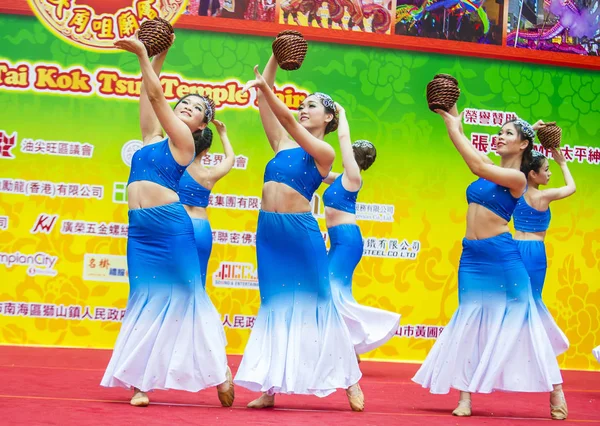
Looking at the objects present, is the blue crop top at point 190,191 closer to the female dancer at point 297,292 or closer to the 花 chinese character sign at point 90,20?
the female dancer at point 297,292

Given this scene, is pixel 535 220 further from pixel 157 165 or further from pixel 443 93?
pixel 157 165

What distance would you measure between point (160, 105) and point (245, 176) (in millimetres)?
3763

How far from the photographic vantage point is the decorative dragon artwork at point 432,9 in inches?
328

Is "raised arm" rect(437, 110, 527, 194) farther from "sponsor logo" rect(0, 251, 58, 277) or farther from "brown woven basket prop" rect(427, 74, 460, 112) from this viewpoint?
"sponsor logo" rect(0, 251, 58, 277)

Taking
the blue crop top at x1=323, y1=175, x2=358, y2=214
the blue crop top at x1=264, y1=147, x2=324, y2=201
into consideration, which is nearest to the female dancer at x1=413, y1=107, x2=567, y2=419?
the blue crop top at x1=264, y1=147, x2=324, y2=201

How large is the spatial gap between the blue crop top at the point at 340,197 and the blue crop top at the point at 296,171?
205cm

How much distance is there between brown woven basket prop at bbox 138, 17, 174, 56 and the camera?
14.7 ft

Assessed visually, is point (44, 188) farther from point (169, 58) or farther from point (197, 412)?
point (197, 412)

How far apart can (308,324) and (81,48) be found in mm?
4146

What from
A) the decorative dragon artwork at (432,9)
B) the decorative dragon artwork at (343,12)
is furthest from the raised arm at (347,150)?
the decorative dragon artwork at (432,9)

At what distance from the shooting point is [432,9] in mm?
8359

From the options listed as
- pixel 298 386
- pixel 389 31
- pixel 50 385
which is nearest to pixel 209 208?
pixel 389 31

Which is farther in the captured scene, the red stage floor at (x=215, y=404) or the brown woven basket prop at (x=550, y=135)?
the brown woven basket prop at (x=550, y=135)

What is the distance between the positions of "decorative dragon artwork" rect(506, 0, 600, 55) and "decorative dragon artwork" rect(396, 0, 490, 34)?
17.4 inches
